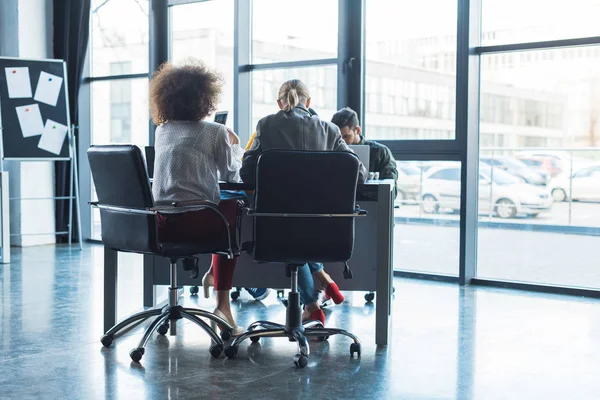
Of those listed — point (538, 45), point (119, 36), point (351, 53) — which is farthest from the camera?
point (119, 36)

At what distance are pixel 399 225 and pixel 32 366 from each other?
11.1 feet

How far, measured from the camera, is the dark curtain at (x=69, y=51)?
23.5 ft

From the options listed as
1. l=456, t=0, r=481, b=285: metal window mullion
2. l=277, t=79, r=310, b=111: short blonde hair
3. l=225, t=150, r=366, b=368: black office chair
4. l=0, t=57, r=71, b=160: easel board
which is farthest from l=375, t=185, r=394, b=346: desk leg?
l=0, t=57, r=71, b=160: easel board

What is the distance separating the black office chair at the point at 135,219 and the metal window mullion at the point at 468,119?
2385 millimetres

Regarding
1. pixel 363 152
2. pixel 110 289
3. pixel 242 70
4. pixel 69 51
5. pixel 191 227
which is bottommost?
pixel 110 289

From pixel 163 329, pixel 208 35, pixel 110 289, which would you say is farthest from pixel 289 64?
pixel 163 329

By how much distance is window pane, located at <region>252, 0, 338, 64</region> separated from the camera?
5938 mm

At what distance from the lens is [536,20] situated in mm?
5102

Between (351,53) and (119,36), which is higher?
(119,36)

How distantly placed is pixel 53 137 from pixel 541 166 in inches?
168

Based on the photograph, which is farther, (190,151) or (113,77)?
(113,77)

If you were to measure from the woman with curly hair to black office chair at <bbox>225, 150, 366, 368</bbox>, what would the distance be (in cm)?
30

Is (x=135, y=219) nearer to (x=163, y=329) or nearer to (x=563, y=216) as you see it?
(x=163, y=329)

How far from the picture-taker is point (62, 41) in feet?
23.8
